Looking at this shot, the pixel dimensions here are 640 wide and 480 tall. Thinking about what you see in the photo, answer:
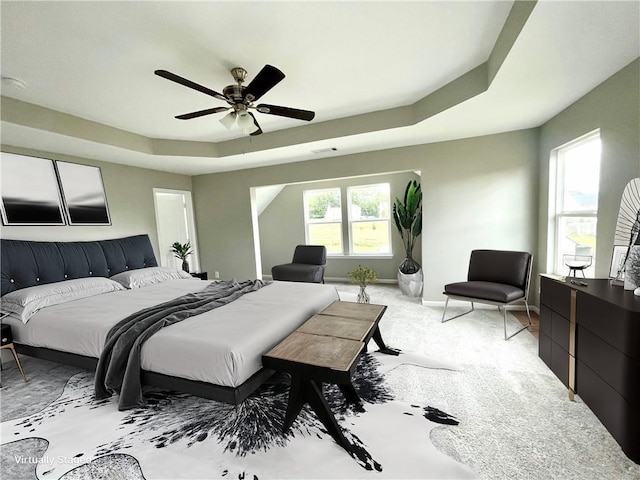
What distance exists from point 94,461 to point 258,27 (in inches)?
111

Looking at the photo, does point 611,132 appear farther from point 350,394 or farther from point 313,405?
point 313,405

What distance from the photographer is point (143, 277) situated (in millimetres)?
3643

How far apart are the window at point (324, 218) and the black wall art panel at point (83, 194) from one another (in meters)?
3.75

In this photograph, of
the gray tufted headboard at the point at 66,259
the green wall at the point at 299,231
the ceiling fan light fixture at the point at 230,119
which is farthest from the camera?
the green wall at the point at 299,231

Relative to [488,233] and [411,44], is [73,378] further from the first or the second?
[488,233]

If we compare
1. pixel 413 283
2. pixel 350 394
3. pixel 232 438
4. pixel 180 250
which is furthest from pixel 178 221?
pixel 350 394

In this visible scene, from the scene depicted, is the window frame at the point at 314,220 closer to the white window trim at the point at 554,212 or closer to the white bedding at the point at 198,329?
the white bedding at the point at 198,329

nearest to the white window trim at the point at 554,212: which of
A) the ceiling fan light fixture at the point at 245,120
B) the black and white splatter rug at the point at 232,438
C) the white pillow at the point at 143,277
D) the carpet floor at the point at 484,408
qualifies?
the carpet floor at the point at 484,408

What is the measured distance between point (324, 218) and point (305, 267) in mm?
1712

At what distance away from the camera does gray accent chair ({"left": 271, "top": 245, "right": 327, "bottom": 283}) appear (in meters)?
4.90

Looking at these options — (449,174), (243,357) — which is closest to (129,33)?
(243,357)

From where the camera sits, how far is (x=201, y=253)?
5.65 meters

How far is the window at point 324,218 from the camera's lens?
6.23 metres

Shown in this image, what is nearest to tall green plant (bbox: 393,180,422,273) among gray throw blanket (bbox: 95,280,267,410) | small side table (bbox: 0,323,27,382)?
gray throw blanket (bbox: 95,280,267,410)
